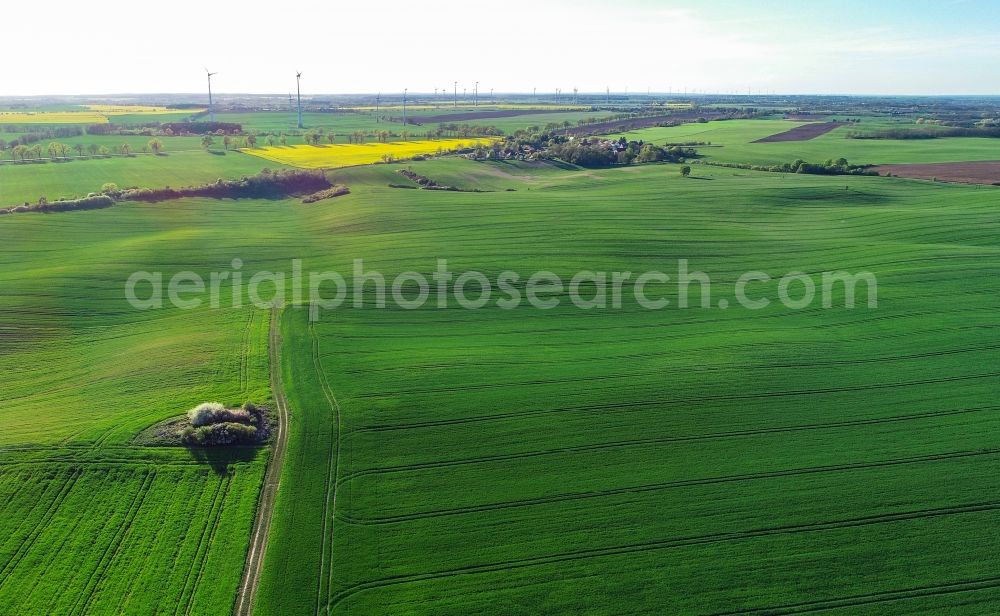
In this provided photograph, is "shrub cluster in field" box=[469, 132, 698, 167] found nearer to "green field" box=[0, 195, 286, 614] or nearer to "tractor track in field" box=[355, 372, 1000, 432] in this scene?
"green field" box=[0, 195, 286, 614]

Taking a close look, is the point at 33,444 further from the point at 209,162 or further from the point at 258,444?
the point at 209,162

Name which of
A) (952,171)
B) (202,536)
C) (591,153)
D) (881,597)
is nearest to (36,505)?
(202,536)

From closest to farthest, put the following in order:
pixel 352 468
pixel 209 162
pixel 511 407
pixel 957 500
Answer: pixel 957 500, pixel 352 468, pixel 511 407, pixel 209 162

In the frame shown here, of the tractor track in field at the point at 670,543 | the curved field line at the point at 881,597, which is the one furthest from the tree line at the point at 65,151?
the curved field line at the point at 881,597

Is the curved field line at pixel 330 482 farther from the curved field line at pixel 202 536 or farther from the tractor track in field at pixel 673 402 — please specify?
the curved field line at pixel 202 536

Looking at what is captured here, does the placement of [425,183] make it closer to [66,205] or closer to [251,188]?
[251,188]

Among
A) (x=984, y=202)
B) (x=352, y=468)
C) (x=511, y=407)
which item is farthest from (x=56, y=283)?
(x=984, y=202)
